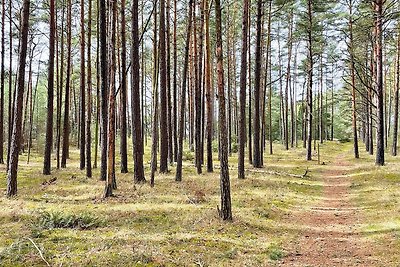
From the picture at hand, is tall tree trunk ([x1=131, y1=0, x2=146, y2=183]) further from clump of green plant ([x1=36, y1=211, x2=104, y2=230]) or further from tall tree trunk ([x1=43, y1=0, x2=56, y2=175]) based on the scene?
clump of green plant ([x1=36, y1=211, x2=104, y2=230])

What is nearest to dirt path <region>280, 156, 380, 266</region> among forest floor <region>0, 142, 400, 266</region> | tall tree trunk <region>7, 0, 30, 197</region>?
forest floor <region>0, 142, 400, 266</region>

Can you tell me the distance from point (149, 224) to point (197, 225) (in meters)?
1.17

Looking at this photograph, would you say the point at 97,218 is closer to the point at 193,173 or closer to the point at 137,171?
the point at 137,171

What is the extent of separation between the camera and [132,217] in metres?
9.59

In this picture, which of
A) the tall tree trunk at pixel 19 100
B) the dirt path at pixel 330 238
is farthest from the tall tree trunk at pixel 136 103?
the dirt path at pixel 330 238

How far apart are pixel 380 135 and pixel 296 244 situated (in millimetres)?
13758

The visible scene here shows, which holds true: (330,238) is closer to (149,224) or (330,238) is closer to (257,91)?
(149,224)

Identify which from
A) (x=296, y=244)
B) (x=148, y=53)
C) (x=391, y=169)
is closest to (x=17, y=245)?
(x=296, y=244)

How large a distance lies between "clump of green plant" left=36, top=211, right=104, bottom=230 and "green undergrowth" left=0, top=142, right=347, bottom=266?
0.02 meters

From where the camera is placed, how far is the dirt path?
7.11 meters

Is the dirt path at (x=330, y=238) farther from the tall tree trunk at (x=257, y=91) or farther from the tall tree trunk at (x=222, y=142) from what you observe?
the tall tree trunk at (x=257, y=91)

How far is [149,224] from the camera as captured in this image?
Result: 9.09m

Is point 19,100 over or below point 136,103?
below

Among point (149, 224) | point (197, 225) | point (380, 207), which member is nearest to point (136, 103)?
point (149, 224)
